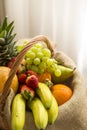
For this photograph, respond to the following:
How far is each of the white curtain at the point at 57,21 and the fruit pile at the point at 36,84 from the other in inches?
16.0

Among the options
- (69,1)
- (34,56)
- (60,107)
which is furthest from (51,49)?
(69,1)

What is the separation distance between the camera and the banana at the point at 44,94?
712 millimetres

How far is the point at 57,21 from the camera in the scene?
Result: 133 centimetres

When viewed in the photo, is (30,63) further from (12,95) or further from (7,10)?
(7,10)

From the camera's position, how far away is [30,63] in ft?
2.78

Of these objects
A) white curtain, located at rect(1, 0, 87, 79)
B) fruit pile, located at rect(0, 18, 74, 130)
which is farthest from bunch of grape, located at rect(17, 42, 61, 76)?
white curtain, located at rect(1, 0, 87, 79)

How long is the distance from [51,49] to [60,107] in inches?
9.9

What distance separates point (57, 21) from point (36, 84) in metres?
0.64

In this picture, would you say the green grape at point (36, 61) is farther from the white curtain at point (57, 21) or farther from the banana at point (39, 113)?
the white curtain at point (57, 21)

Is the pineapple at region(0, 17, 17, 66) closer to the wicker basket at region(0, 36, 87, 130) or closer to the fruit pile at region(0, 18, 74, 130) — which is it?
the fruit pile at region(0, 18, 74, 130)

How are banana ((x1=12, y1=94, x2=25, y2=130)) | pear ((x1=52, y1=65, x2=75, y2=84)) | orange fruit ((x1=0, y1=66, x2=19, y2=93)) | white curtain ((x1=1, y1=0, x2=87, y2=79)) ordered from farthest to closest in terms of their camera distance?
white curtain ((x1=1, y1=0, x2=87, y2=79)) → pear ((x1=52, y1=65, x2=75, y2=84)) → orange fruit ((x1=0, y1=66, x2=19, y2=93)) → banana ((x1=12, y1=94, x2=25, y2=130))

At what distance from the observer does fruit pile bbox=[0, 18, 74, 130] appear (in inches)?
27.3

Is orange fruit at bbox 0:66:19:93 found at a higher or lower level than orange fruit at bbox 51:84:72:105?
higher

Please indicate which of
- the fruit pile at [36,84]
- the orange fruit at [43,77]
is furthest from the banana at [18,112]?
the orange fruit at [43,77]
